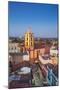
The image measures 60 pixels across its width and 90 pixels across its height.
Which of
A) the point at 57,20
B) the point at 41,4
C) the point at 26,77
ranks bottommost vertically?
the point at 26,77

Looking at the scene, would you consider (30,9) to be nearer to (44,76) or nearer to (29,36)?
(29,36)

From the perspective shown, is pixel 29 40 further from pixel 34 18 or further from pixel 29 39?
pixel 34 18

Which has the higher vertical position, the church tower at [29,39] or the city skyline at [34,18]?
the city skyline at [34,18]

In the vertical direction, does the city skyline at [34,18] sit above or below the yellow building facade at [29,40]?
above

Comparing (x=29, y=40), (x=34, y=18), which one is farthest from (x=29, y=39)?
(x=34, y=18)

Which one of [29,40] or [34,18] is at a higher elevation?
[34,18]

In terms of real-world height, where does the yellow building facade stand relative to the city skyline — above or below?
below

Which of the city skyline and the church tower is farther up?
the city skyline

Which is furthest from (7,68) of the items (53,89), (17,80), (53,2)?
(53,2)
